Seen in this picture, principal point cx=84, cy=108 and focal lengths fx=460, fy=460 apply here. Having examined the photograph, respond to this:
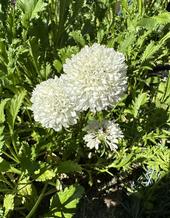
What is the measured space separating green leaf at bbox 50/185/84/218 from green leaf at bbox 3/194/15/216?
16cm

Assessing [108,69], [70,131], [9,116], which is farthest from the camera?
[70,131]

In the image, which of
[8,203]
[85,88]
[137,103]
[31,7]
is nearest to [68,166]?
[8,203]

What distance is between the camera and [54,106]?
4.90ft

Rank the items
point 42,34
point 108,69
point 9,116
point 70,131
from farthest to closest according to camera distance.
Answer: point 42,34
point 70,131
point 9,116
point 108,69

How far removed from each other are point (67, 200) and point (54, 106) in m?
0.44

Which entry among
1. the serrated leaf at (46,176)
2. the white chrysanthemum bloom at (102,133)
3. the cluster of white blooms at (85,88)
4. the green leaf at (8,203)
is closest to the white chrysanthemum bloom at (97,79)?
the cluster of white blooms at (85,88)

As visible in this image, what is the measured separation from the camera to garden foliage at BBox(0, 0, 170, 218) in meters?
1.77

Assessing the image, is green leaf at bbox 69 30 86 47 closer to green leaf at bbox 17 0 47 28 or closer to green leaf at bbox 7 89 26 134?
green leaf at bbox 17 0 47 28

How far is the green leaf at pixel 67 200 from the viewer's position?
1737 mm

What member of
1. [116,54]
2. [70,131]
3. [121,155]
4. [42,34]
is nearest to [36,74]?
[42,34]

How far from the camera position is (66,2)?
1.94m

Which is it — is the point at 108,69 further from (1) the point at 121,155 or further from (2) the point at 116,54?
(1) the point at 121,155

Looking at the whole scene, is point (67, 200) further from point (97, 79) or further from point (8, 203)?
point (97, 79)

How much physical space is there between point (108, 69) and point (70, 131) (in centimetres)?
50
